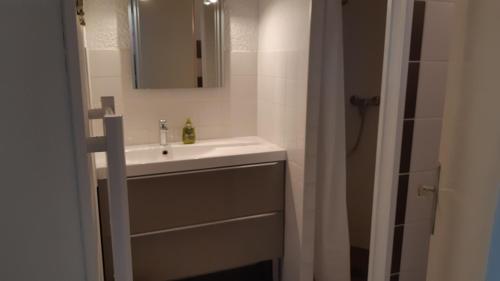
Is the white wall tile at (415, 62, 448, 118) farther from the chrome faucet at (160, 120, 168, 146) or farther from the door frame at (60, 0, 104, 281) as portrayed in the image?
the chrome faucet at (160, 120, 168, 146)

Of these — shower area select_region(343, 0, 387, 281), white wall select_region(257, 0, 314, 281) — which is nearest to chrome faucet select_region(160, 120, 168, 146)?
white wall select_region(257, 0, 314, 281)

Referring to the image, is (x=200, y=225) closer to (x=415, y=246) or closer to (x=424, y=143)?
(x=415, y=246)

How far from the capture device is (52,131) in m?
0.62

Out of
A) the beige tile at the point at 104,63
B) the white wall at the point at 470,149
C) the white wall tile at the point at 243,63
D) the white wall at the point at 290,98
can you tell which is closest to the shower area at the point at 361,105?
the white wall at the point at 290,98

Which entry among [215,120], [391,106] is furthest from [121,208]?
[215,120]

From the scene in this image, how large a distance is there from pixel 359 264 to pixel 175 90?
1.64 metres

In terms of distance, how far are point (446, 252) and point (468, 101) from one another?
14.6 inches

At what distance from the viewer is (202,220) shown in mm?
2004

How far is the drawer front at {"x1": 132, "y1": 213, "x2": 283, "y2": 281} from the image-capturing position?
6.35 feet

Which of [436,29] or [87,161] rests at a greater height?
[436,29]

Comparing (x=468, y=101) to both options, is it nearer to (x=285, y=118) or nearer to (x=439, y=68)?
(x=439, y=68)

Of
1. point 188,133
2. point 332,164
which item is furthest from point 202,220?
point 332,164

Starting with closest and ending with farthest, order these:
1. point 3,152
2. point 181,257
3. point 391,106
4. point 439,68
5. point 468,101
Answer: point 3,152, point 468,101, point 391,106, point 439,68, point 181,257

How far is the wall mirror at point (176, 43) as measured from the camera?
206 cm
